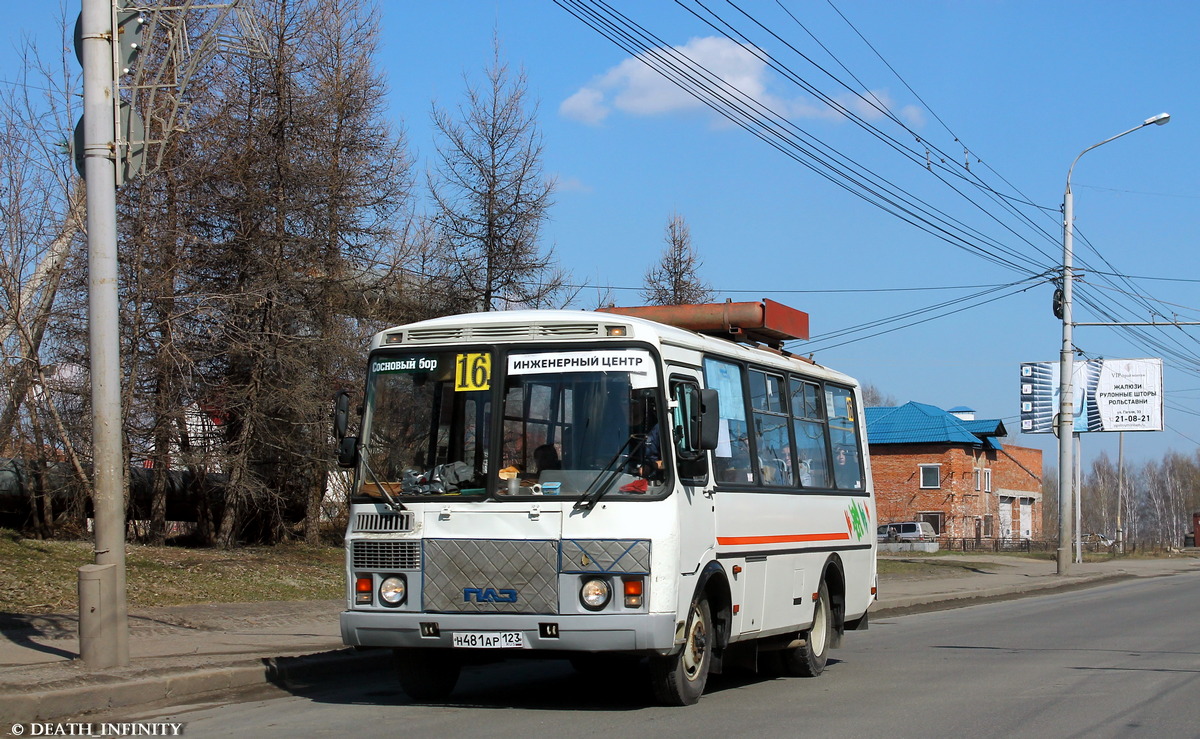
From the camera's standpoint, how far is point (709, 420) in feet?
28.9

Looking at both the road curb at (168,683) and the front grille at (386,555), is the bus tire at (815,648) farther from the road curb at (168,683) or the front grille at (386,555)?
the front grille at (386,555)

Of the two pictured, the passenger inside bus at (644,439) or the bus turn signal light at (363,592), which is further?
the bus turn signal light at (363,592)

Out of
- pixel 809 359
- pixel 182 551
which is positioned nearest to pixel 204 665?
A: pixel 809 359

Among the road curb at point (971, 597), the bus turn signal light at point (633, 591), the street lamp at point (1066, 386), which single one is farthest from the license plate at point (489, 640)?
the street lamp at point (1066, 386)

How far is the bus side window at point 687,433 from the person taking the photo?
903 centimetres

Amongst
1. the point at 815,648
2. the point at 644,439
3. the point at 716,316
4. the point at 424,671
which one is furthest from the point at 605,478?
the point at 815,648

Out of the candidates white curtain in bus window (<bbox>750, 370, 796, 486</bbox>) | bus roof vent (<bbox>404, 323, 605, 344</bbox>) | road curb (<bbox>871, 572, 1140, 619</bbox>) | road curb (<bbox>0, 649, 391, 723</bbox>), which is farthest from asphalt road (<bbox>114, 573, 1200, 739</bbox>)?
road curb (<bbox>871, 572, 1140, 619</bbox>)

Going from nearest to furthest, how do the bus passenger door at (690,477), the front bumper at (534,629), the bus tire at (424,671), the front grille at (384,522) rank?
the front bumper at (534,629) < the bus passenger door at (690,477) < the front grille at (384,522) < the bus tire at (424,671)

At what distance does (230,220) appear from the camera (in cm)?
2300

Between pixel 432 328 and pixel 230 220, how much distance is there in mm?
14717

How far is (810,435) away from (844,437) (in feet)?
3.92

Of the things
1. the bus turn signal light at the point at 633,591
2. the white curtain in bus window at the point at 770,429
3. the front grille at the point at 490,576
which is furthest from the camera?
the white curtain in bus window at the point at 770,429

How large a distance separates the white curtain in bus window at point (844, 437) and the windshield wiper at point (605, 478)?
4.36 m

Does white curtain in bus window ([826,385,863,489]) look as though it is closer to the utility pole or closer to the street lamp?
the utility pole
